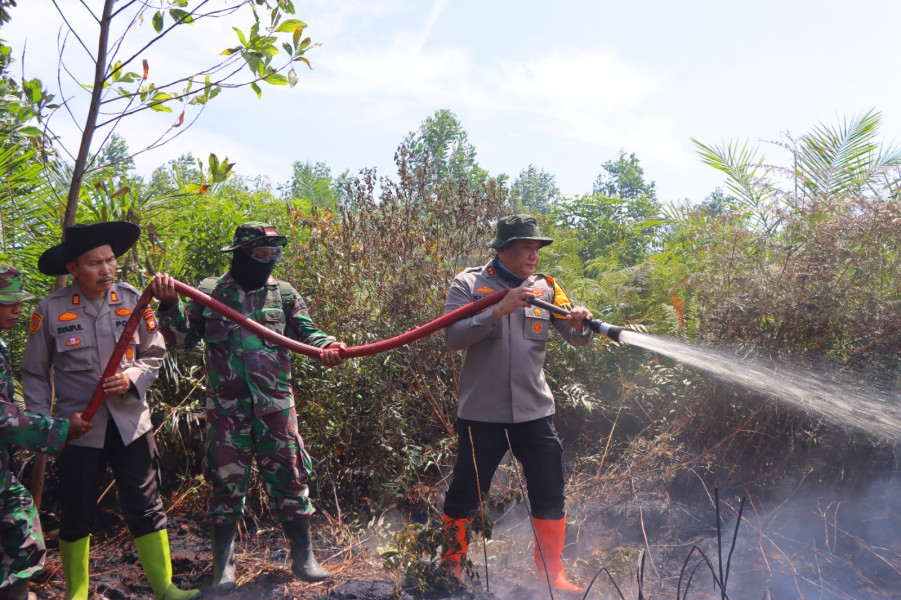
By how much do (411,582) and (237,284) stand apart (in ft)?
6.77

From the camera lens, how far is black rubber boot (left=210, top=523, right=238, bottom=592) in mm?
3939

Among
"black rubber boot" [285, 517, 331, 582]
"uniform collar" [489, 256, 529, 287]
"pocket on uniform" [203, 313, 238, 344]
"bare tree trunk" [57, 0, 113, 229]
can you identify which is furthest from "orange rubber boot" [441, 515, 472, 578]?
"bare tree trunk" [57, 0, 113, 229]

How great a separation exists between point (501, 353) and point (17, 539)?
2707 mm

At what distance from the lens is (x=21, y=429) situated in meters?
3.23

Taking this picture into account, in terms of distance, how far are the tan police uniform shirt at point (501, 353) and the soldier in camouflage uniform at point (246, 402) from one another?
79cm

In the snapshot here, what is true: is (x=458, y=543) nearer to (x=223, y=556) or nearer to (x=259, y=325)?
(x=223, y=556)

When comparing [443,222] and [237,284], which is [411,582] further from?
[443,222]

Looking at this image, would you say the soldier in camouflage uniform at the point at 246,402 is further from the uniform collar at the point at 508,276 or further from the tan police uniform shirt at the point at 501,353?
the uniform collar at the point at 508,276

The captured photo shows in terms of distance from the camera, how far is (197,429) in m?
5.41

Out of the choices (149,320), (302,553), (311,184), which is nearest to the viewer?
(149,320)

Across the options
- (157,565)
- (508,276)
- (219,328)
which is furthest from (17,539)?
(508,276)

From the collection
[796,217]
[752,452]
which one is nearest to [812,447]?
[752,452]

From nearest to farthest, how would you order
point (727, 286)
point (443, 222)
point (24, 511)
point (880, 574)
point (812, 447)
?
point (24, 511) → point (880, 574) → point (812, 447) → point (727, 286) → point (443, 222)

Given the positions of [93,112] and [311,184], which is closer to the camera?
[93,112]
